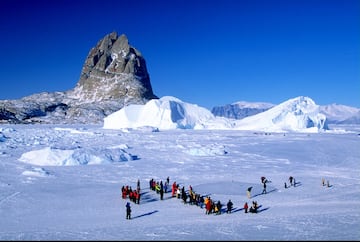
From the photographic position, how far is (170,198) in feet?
76.4

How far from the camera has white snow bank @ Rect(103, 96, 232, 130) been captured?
101m

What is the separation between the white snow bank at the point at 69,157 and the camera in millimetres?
33344

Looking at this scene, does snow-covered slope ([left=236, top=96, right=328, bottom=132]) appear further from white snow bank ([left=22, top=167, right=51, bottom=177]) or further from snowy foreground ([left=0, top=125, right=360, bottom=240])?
white snow bank ([left=22, top=167, right=51, bottom=177])

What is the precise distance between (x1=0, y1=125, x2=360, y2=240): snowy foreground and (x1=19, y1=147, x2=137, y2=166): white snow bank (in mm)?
85

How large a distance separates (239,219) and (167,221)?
3.43 meters

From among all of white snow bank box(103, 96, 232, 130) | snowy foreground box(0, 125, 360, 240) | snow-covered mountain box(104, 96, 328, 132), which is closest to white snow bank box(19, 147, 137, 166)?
snowy foreground box(0, 125, 360, 240)

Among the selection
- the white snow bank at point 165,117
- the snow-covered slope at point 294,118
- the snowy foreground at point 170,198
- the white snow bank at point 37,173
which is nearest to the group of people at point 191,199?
the snowy foreground at point 170,198

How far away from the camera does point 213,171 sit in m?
32.2

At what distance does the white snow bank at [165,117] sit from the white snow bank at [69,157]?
62.0m

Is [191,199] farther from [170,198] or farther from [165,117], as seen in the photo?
[165,117]

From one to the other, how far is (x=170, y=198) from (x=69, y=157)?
1395 cm

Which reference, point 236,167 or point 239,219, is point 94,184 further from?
point 236,167

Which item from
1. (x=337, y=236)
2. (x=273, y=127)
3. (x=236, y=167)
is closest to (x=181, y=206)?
(x=337, y=236)

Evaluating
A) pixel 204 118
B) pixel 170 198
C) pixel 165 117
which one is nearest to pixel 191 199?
pixel 170 198
